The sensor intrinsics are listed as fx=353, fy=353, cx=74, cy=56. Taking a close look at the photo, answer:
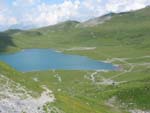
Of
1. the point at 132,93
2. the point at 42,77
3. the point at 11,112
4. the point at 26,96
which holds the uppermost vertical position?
the point at 42,77

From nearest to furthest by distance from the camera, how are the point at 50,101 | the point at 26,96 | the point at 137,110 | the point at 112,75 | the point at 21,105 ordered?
the point at 21,105, the point at 26,96, the point at 50,101, the point at 137,110, the point at 112,75

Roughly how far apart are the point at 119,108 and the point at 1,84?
155ft

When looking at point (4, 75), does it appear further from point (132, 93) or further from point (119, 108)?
point (132, 93)

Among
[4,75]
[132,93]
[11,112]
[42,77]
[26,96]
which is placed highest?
[42,77]

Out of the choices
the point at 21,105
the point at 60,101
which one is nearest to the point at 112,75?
the point at 60,101

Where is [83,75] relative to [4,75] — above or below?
above

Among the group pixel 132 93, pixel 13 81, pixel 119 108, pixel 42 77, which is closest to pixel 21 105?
pixel 13 81

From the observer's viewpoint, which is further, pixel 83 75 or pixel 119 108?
pixel 83 75

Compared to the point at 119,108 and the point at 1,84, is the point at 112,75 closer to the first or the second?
the point at 119,108

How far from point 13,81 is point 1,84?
15.4 feet

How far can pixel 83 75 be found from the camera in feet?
646

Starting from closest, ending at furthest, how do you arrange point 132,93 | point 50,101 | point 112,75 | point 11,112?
1. point 11,112
2. point 50,101
3. point 132,93
4. point 112,75

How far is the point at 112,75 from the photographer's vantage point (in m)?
A: 192

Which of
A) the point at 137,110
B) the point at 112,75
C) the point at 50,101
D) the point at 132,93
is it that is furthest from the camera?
the point at 112,75
